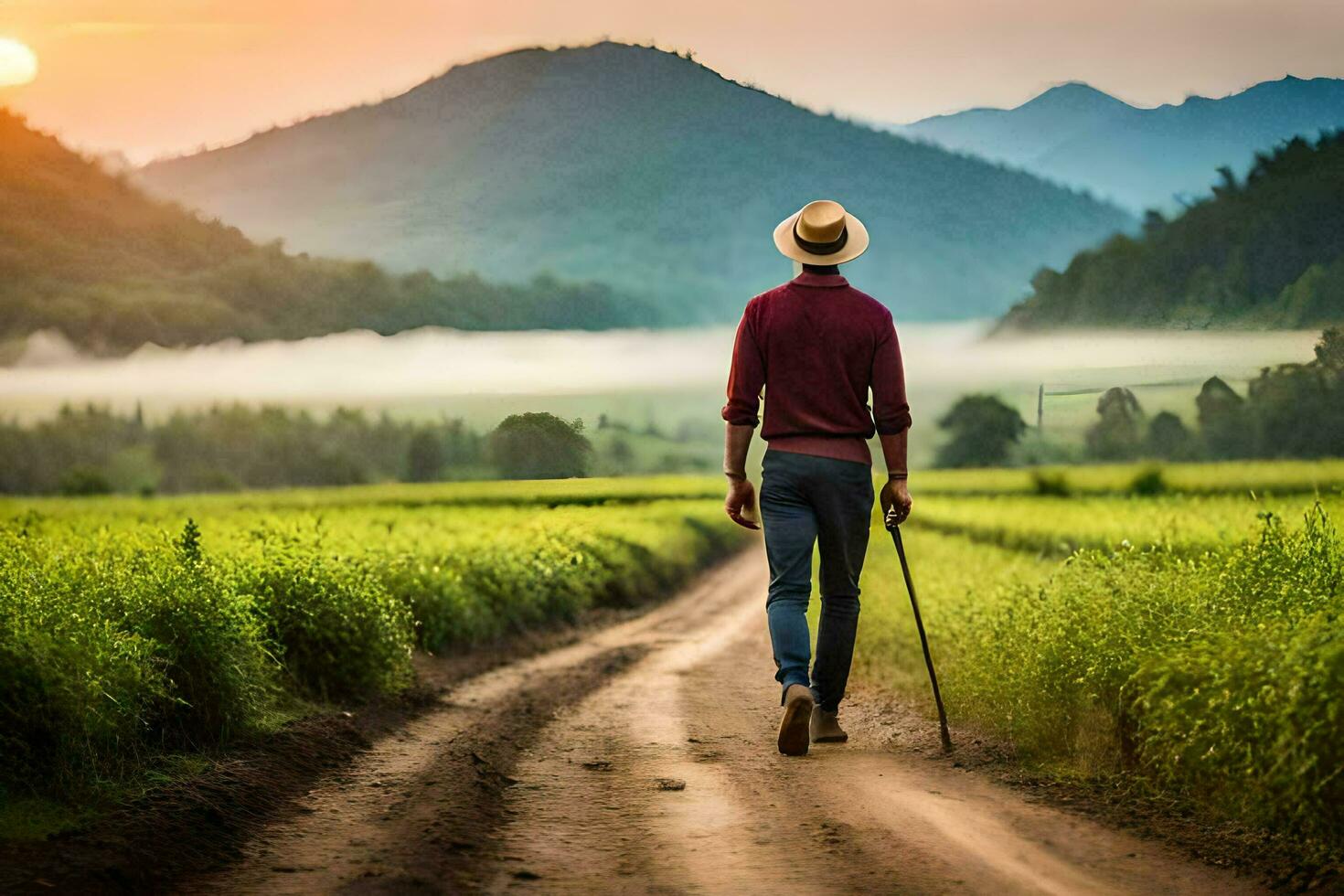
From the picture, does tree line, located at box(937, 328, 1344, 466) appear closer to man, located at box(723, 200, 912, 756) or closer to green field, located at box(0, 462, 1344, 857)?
green field, located at box(0, 462, 1344, 857)

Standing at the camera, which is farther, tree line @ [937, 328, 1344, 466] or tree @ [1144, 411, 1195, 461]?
tree @ [1144, 411, 1195, 461]

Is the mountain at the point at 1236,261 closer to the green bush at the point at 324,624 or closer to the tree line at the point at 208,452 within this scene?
the tree line at the point at 208,452

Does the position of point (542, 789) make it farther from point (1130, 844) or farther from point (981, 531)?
point (981, 531)

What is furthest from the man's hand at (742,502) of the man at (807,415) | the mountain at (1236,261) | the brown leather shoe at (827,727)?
the mountain at (1236,261)

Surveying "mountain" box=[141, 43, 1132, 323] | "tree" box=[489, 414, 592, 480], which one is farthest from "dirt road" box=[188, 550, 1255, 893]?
"mountain" box=[141, 43, 1132, 323]

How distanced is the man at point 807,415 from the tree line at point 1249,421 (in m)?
12.7

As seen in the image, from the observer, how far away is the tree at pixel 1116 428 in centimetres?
2512

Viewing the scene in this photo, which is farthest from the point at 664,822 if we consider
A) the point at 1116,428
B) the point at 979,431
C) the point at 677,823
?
the point at 979,431

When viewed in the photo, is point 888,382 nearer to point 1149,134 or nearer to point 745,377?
point 745,377

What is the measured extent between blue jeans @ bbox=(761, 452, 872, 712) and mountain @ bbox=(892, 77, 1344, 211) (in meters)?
12.0

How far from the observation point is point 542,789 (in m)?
7.98

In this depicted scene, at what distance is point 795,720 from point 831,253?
99.8 inches

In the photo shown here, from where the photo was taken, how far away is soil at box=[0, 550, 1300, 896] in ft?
19.3

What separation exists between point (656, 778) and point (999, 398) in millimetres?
26766
